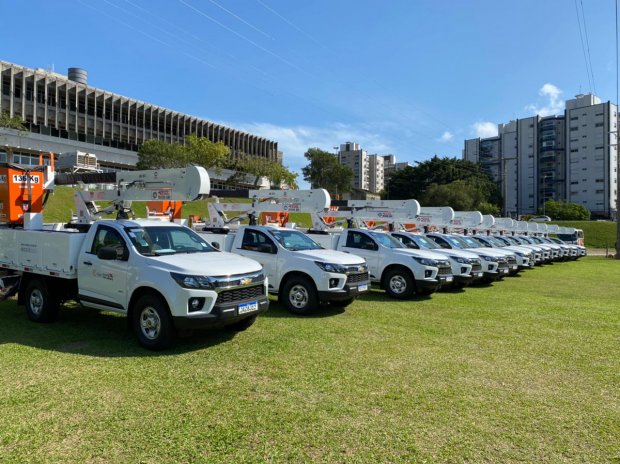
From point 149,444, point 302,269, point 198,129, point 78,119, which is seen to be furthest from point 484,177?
point 149,444

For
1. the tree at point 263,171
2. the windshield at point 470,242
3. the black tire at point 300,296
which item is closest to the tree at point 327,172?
the tree at point 263,171

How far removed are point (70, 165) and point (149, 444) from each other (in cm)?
886

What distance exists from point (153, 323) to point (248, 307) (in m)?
1.30

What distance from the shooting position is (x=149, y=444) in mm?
3529

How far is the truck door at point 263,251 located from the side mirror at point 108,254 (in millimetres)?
3326

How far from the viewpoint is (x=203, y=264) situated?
6273 millimetres

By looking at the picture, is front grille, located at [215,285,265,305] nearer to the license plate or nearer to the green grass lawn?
the license plate

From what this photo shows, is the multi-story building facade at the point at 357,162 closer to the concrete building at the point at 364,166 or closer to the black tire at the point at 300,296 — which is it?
the concrete building at the point at 364,166

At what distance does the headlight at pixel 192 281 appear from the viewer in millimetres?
5838

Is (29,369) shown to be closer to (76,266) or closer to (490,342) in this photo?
(76,266)

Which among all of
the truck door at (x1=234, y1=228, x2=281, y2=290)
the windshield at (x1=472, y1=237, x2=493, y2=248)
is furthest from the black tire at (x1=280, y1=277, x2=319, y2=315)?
the windshield at (x1=472, y1=237, x2=493, y2=248)

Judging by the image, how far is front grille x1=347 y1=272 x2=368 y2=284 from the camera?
8695 millimetres

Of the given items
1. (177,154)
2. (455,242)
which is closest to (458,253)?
(455,242)

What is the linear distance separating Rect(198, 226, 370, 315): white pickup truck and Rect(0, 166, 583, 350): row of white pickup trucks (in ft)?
0.07
